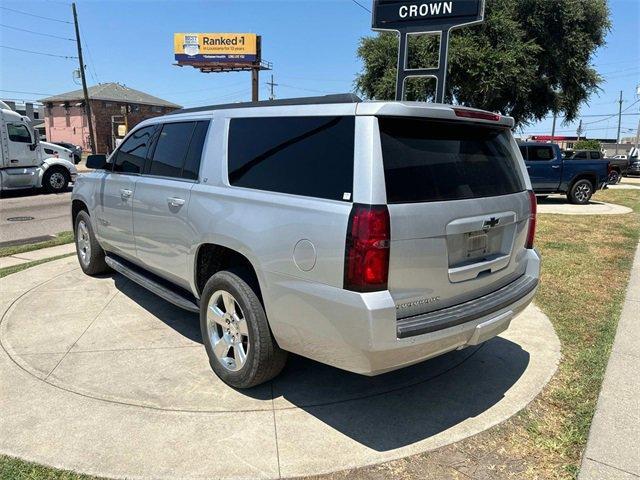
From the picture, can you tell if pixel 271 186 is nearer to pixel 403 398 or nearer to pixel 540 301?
pixel 403 398

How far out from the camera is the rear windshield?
2688 millimetres

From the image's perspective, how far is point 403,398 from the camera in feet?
11.2

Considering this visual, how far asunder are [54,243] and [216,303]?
6.17 metres

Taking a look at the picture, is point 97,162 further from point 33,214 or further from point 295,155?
point 33,214

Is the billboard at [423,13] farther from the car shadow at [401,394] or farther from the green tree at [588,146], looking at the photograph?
the green tree at [588,146]

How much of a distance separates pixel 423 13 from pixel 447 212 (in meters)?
6.83

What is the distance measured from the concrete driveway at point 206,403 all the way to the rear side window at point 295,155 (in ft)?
4.72

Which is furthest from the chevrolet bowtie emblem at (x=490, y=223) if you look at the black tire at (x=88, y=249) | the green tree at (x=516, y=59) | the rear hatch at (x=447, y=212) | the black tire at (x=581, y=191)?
the green tree at (x=516, y=59)

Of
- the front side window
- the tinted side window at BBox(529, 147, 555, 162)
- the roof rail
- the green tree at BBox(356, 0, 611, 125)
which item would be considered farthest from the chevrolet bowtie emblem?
the green tree at BBox(356, 0, 611, 125)

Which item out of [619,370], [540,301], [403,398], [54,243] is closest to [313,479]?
[403,398]

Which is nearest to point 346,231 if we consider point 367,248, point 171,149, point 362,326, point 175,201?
point 367,248

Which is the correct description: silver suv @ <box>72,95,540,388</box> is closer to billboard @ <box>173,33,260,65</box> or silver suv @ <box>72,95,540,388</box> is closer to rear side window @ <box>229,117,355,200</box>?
rear side window @ <box>229,117,355,200</box>

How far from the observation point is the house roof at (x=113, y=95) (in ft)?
177

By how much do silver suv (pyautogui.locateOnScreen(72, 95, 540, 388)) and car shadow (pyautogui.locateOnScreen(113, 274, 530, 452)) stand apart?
1.18 feet
